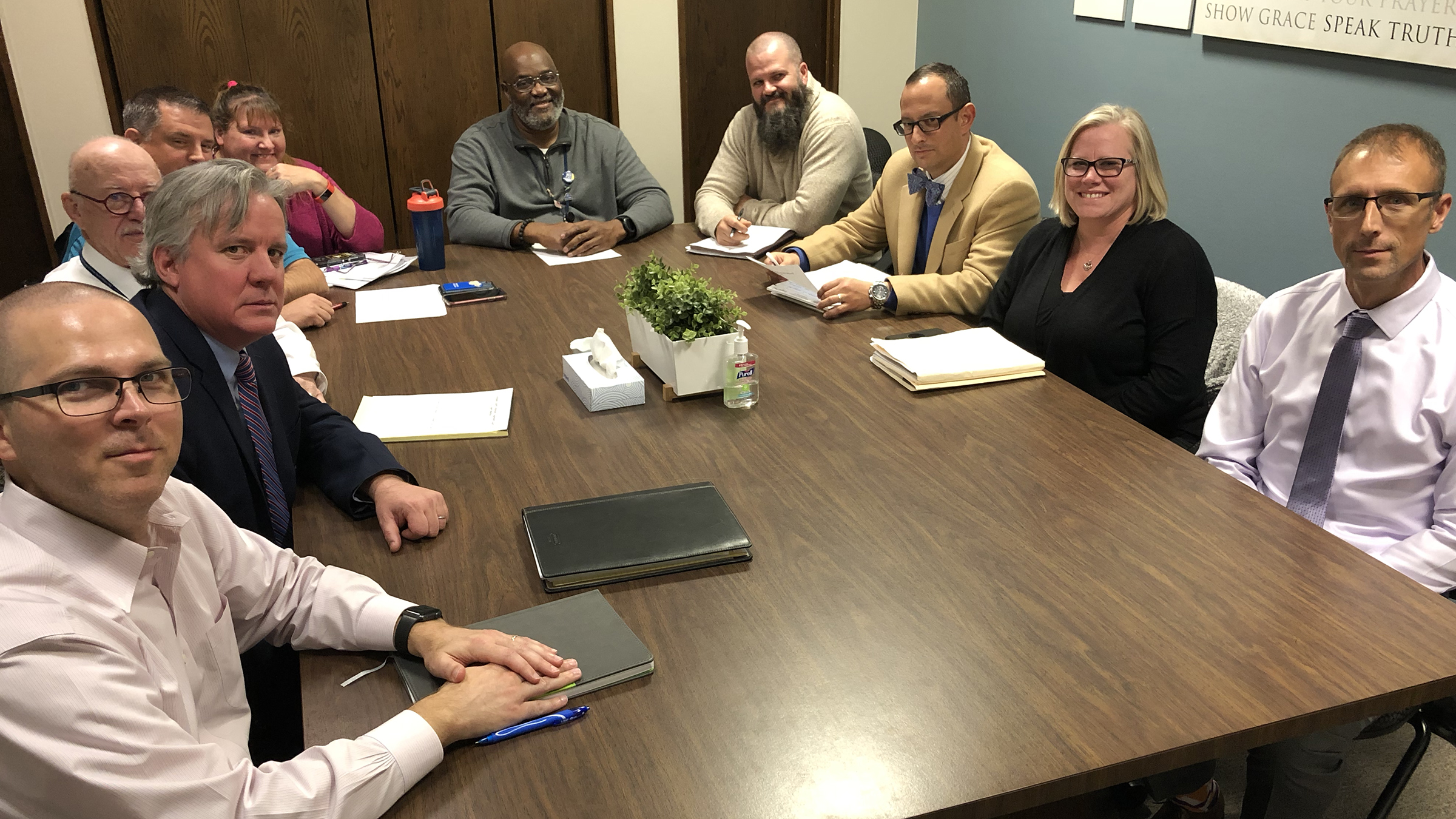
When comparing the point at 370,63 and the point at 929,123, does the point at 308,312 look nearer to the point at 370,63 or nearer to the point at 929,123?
the point at 929,123

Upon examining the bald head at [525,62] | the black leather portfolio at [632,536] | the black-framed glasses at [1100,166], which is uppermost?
the bald head at [525,62]

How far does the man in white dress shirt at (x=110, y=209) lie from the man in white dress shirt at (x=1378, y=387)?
83.5 inches

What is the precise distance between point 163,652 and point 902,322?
1.98 metres

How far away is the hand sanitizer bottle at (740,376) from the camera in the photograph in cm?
207

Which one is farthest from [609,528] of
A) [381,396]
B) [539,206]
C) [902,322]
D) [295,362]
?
[539,206]

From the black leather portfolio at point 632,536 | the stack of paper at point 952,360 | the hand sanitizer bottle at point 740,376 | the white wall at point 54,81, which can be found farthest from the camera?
the white wall at point 54,81

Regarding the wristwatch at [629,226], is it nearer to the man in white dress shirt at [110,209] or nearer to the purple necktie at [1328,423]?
the man in white dress shirt at [110,209]

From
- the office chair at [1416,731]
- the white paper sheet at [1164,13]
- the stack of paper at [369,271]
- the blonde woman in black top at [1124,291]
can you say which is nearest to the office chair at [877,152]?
the white paper sheet at [1164,13]

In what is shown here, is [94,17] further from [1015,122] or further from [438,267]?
[1015,122]

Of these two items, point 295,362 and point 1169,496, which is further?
point 295,362

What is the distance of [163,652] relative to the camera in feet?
3.80

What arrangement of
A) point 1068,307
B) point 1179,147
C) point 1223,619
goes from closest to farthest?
1. point 1223,619
2. point 1068,307
3. point 1179,147

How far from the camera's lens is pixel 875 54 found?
5492 millimetres

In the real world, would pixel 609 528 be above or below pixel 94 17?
below
